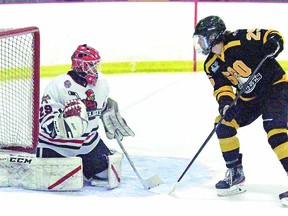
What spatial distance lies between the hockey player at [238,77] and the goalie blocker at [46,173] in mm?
423

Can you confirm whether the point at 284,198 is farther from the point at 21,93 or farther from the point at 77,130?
the point at 21,93

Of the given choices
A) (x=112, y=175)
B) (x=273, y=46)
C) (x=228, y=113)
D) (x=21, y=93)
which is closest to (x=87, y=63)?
(x=112, y=175)

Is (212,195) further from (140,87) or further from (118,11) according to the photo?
(118,11)

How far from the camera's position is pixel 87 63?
2.98 metres

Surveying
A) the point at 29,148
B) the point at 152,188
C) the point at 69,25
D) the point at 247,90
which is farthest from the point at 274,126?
the point at 69,25

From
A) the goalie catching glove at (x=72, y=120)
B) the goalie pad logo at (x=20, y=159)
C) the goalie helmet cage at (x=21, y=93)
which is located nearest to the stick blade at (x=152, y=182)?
the goalie catching glove at (x=72, y=120)

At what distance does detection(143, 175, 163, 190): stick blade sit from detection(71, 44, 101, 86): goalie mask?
1.44ft

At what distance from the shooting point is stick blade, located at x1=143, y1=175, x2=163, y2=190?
3.02m

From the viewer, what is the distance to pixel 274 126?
2.78m

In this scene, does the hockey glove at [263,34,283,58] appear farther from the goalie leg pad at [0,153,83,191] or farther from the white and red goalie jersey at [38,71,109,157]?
the goalie leg pad at [0,153,83,191]

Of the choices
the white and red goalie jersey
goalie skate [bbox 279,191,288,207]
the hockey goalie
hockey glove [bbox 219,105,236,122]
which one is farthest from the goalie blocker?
goalie skate [bbox 279,191,288,207]

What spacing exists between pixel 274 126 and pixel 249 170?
0.58 metres

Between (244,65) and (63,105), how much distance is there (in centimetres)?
70

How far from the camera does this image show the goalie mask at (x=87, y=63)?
2.98 metres
